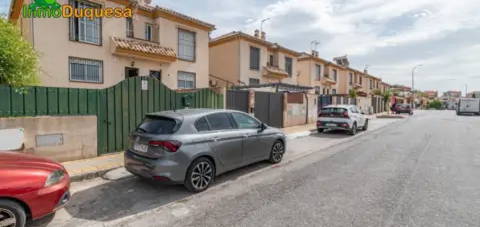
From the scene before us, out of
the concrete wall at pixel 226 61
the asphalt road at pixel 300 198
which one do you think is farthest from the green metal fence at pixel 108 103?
the concrete wall at pixel 226 61

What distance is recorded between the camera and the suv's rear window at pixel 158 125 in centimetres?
483

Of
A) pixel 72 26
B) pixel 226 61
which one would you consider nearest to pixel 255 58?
pixel 226 61

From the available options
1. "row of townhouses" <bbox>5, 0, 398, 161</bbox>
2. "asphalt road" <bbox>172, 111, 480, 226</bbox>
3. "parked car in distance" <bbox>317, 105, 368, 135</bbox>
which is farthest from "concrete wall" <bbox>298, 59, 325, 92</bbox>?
"asphalt road" <bbox>172, 111, 480, 226</bbox>

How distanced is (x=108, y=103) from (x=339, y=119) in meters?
10.7

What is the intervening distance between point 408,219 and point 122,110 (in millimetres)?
7326

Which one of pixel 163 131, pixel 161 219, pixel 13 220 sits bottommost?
pixel 161 219

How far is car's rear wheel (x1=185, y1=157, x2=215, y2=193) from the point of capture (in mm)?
4777

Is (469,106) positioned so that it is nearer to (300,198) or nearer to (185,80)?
(185,80)

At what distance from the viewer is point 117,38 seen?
1366 cm

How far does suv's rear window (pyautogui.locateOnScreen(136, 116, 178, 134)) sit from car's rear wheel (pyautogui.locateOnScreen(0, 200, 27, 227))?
2.25 metres

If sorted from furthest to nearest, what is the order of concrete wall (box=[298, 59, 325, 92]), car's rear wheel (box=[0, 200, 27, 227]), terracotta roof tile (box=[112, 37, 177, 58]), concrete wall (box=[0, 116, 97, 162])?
concrete wall (box=[298, 59, 325, 92]), terracotta roof tile (box=[112, 37, 177, 58]), concrete wall (box=[0, 116, 97, 162]), car's rear wheel (box=[0, 200, 27, 227])

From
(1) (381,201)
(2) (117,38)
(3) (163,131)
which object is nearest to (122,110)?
(3) (163,131)

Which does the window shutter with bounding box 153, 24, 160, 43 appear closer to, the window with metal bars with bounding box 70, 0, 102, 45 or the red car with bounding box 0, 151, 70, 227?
the window with metal bars with bounding box 70, 0, 102, 45

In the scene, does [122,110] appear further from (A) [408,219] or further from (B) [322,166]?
(A) [408,219]
